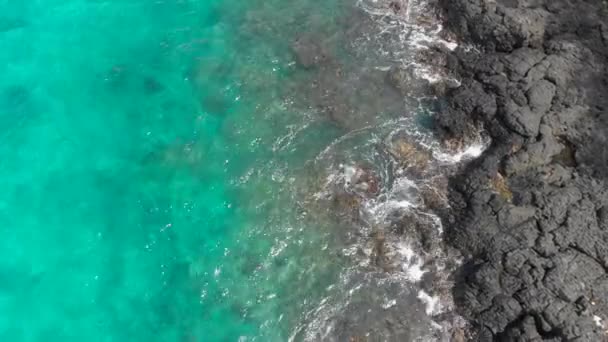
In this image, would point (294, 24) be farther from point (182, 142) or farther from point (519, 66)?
point (519, 66)

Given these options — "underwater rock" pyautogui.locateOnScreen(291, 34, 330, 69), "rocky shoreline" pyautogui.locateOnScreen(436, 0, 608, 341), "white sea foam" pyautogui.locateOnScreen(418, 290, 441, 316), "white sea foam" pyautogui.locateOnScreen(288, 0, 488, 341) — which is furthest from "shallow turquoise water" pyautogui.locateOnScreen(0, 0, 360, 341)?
"rocky shoreline" pyautogui.locateOnScreen(436, 0, 608, 341)

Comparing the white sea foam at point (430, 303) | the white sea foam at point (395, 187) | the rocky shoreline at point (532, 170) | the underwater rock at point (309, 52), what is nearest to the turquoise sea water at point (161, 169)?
the underwater rock at point (309, 52)

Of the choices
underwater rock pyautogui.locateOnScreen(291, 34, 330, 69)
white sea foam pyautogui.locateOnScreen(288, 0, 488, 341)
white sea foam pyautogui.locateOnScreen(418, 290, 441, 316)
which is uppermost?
underwater rock pyautogui.locateOnScreen(291, 34, 330, 69)

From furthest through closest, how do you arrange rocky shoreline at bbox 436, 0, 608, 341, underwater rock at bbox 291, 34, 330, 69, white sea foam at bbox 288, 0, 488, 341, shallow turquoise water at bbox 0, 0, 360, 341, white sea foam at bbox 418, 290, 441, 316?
underwater rock at bbox 291, 34, 330, 69
shallow turquoise water at bbox 0, 0, 360, 341
white sea foam at bbox 288, 0, 488, 341
white sea foam at bbox 418, 290, 441, 316
rocky shoreline at bbox 436, 0, 608, 341

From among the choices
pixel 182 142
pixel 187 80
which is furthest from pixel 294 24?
pixel 182 142

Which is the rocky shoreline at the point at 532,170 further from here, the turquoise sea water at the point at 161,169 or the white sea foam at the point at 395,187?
the turquoise sea water at the point at 161,169

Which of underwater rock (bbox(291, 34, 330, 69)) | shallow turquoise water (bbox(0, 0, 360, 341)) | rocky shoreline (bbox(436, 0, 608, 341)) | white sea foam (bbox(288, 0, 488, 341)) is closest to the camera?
rocky shoreline (bbox(436, 0, 608, 341))

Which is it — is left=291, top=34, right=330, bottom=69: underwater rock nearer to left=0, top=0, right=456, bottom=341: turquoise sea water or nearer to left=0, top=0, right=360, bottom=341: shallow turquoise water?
left=0, top=0, right=456, bottom=341: turquoise sea water
